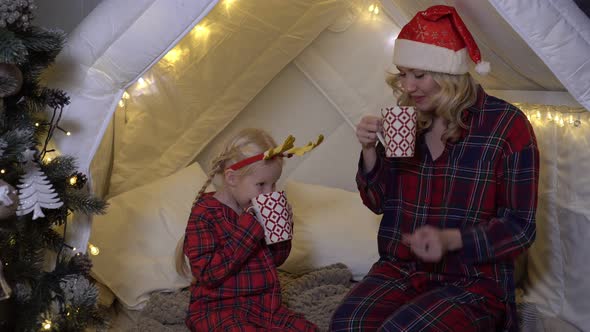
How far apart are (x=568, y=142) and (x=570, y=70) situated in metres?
0.46

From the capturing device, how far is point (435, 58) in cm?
175

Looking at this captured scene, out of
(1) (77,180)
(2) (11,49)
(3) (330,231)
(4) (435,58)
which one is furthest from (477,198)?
(2) (11,49)

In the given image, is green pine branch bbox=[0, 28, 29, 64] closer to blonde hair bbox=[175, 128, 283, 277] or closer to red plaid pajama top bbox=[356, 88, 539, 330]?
blonde hair bbox=[175, 128, 283, 277]

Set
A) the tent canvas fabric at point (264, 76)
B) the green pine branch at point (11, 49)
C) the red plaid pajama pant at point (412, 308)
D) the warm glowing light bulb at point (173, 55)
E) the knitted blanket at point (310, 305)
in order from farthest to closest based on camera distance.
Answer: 1. the warm glowing light bulb at point (173, 55)
2. the knitted blanket at point (310, 305)
3. the tent canvas fabric at point (264, 76)
4. the red plaid pajama pant at point (412, 308)
5. the green pine branch at point (11, 49)

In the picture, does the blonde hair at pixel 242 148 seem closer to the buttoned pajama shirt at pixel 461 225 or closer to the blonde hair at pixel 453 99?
the buttoned pajama shirt at pixel 461 225

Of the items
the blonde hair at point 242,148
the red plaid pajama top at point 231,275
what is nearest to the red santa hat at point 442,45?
the blonde hair at point 242,148

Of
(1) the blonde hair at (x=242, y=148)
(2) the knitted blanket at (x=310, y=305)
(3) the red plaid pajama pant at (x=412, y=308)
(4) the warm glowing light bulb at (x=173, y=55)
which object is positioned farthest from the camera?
(4) the warm glowing light bulb at (x=173, y=55)

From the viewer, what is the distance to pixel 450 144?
1.82 metres

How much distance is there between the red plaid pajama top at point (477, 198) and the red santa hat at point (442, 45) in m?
0.12

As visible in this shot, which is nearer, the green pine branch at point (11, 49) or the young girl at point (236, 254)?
the green pine branch at point (11, 49)

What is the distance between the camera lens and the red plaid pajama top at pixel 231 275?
1.81m

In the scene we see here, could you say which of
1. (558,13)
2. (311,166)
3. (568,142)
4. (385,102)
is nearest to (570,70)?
(558,13)

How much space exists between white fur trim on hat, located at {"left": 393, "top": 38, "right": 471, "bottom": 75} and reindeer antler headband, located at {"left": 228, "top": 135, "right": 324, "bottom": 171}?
288 millimetres

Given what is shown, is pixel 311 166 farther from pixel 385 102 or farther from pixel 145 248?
pixel 145 248
